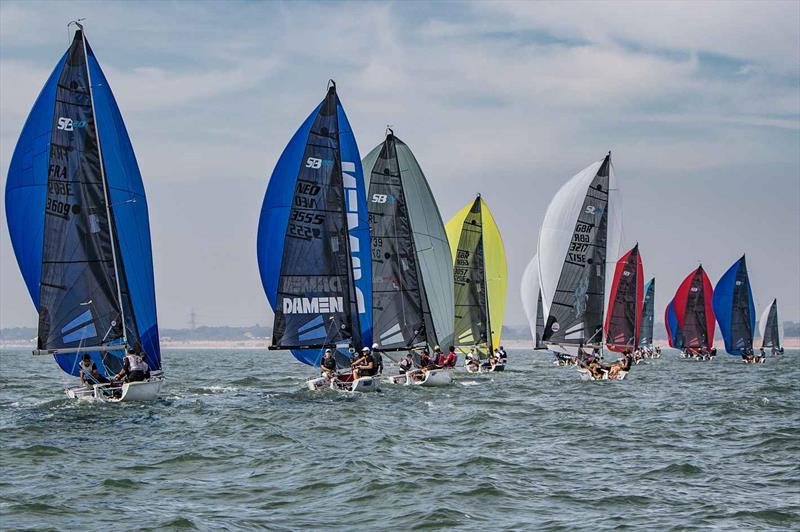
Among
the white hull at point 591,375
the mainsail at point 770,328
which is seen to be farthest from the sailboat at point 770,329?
the white hull at point 591,375

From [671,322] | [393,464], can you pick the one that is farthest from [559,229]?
[671,322]

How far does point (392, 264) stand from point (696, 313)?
46663mm

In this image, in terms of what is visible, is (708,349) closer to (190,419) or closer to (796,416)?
(796,416)

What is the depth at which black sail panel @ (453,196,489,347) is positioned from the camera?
4500cm

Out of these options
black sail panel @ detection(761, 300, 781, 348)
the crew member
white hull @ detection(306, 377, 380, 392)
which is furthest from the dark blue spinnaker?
black sail panel @ detection(761, 300, 781, 348)

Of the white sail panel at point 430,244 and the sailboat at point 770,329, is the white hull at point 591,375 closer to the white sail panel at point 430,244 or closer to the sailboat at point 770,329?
the white sail panel at point 430,244

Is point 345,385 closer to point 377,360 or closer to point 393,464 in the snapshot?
point 377,360

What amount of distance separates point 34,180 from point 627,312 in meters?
31.7

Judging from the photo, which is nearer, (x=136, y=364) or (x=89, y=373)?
(x=136, y=364)

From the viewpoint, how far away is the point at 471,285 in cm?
4525

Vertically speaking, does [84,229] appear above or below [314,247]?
above

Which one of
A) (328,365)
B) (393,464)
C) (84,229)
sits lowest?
(393,464)

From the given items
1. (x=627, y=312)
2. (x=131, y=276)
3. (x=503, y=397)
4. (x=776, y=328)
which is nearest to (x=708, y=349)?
(x=776, y=328)

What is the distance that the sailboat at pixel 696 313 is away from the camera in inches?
2960
